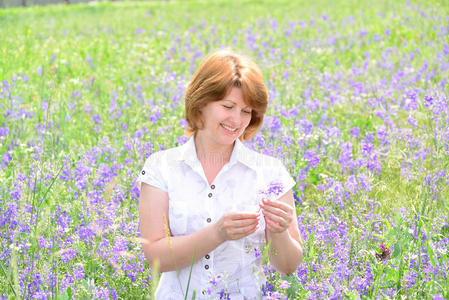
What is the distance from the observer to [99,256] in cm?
271

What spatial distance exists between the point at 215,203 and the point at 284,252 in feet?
1.18

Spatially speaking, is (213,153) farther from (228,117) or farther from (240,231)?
(240,231)

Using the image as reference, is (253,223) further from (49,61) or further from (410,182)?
(49,61)

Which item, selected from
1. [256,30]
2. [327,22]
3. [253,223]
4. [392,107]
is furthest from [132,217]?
[327,22]

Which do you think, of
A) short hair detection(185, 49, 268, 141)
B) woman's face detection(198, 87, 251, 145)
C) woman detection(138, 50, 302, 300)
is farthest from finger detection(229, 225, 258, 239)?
short hair detection(185, 49, 268, 141)

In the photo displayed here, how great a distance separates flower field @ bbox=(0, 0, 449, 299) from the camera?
A: 2.51 m

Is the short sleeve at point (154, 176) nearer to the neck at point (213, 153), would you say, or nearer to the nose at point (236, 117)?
the neck at point (213, 153)

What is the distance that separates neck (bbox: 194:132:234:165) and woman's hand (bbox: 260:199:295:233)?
1.55ft

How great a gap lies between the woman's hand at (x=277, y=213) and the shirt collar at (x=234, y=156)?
1.35 feet

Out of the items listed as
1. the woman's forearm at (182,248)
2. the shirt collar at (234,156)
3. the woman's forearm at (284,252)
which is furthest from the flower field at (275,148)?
the shirt collar at (234,156)

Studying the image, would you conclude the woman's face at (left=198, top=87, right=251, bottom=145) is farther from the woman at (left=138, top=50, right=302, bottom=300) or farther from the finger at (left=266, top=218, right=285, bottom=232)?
the finger at (left=266, top=218, right=285, bottom=232)

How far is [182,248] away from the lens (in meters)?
2.39

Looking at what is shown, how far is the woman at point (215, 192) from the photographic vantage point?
2.46m

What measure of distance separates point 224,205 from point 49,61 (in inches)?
189
